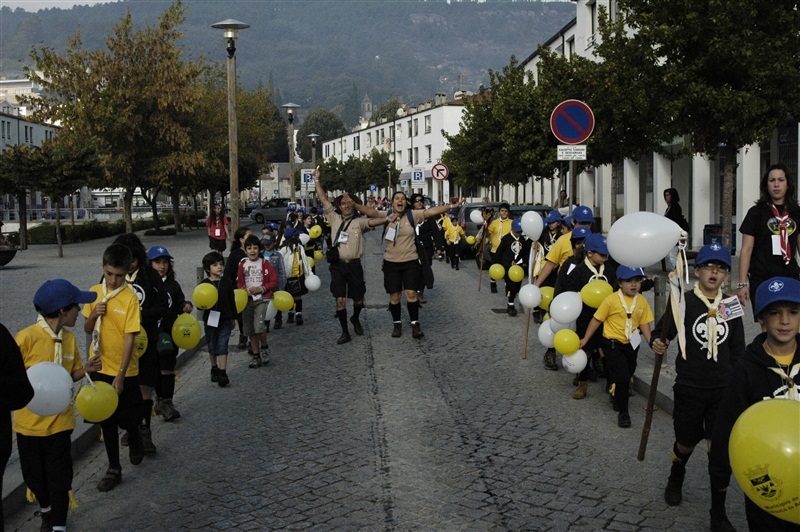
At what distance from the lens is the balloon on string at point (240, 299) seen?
9.12 meters

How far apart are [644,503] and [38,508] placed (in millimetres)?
3718

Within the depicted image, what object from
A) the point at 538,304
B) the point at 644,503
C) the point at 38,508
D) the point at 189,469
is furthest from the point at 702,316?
the point at 538,304

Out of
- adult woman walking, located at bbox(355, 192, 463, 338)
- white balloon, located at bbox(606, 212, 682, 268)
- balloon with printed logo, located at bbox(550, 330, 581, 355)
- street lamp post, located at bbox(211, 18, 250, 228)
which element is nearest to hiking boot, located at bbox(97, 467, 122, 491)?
white balloon, located at bbox(606, 212, 682, 268)

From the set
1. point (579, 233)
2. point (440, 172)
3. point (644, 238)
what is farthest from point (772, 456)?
point (440, 172)

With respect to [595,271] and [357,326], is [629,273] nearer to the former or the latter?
[595,271]

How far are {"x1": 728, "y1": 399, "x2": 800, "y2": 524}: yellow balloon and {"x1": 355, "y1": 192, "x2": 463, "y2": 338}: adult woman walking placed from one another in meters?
8.25

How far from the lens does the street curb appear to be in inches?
207

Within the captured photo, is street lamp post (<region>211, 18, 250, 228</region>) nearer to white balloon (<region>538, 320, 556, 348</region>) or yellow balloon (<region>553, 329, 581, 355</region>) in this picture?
white balloon (<region>538, 320, 556, 348</region>)

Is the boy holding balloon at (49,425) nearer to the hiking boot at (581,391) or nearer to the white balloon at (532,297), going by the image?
the hiking boot at (581,391)

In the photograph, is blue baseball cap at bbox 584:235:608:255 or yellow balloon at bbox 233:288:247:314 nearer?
blue baseball cap at bbox 584:235:608:255

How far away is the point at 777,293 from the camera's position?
3689 millimetres

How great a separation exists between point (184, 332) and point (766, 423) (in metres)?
5.28

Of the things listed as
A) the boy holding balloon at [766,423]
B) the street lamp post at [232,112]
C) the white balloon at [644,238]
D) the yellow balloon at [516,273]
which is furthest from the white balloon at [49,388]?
the street lamp post at [232,112]

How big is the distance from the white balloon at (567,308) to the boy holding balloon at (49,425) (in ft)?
14.5
